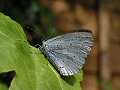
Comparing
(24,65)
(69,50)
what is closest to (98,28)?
(69,50)

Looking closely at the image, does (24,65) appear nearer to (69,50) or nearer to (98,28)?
(69,50)

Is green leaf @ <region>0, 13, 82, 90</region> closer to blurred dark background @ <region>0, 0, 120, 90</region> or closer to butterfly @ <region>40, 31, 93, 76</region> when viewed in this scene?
butterfly @ <region>40, 31, 93, 76</region>

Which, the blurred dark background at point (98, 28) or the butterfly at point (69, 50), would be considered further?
the blurred dark background at point (98, 28)

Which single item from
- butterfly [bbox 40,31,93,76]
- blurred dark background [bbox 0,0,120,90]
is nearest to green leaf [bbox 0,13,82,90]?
butterfly [bbox 40,31,93,76]

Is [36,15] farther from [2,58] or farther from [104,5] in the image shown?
[104,5]

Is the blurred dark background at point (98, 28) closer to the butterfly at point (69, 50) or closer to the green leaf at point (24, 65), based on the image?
the butterfly at point (69, 50)

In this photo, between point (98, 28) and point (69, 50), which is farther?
point (98, 28)

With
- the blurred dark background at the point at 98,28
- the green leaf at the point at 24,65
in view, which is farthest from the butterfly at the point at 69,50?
the blurred dark background at the point at 98,28
